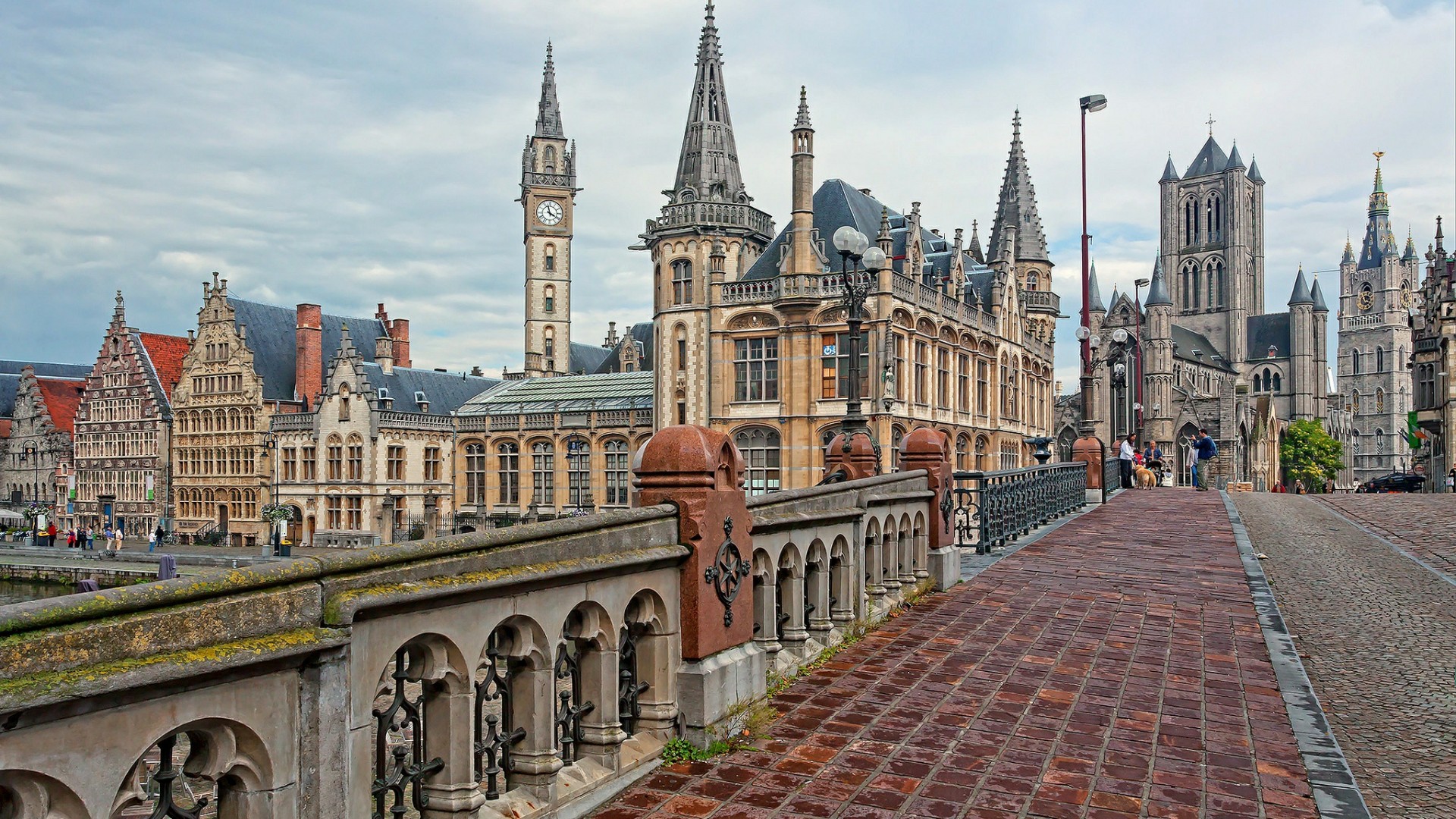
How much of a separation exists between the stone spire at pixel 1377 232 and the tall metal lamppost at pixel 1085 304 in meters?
137

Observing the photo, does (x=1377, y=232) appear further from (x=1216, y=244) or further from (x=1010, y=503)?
(x=1010, y=503)

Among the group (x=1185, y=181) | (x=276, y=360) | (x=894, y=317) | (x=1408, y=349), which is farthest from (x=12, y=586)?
(x=1408, y=349)

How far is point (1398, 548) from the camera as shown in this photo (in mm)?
17516

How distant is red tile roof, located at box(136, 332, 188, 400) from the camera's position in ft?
201

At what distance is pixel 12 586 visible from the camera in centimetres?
4544

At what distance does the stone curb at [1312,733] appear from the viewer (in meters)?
5.14

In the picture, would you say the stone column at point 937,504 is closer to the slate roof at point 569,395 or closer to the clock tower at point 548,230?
the slate roof at point 569,395

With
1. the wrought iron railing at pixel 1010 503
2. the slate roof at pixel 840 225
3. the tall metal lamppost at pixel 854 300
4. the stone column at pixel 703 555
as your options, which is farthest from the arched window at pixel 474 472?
the stone column at pixel 703 555

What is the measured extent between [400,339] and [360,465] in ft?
44.0

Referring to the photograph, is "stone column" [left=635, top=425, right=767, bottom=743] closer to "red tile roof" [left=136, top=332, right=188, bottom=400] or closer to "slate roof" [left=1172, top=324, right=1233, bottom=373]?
"red tile roof" [left=136, top=332, right=188, bottom=400]

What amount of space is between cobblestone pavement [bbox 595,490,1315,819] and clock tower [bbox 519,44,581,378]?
6132 centimetres

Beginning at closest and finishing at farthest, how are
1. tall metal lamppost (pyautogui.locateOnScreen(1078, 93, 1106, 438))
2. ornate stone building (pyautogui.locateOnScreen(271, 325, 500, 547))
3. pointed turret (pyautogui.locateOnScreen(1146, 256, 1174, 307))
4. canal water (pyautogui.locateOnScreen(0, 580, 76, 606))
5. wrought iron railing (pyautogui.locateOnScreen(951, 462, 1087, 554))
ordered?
wrought iron railing (pyautogui.locateOnScreen(951, 462, 1087, 554)) → tall metal lamppost (pyautogui.locateOnScreen(1078, 93, 1106, 438)) → canal water (pyautogui.locateOnScreen(0, 580, 76, 606)) → ornate stone building (pyautogui.locateOnScreen(271, 325, 500, 547)) → pointed turret (pyautogui.locateOnScreen(1146, 256, 1174, 307))

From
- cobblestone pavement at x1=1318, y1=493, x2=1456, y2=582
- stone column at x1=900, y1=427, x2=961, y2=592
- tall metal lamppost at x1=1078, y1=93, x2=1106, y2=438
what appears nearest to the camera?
stone column at x1=900, y1=427, x2=961, y2=592

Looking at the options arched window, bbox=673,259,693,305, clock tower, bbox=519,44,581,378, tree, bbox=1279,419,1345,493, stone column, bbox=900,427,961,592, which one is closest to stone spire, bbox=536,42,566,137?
clock tower, bbox=519,44,581,378
